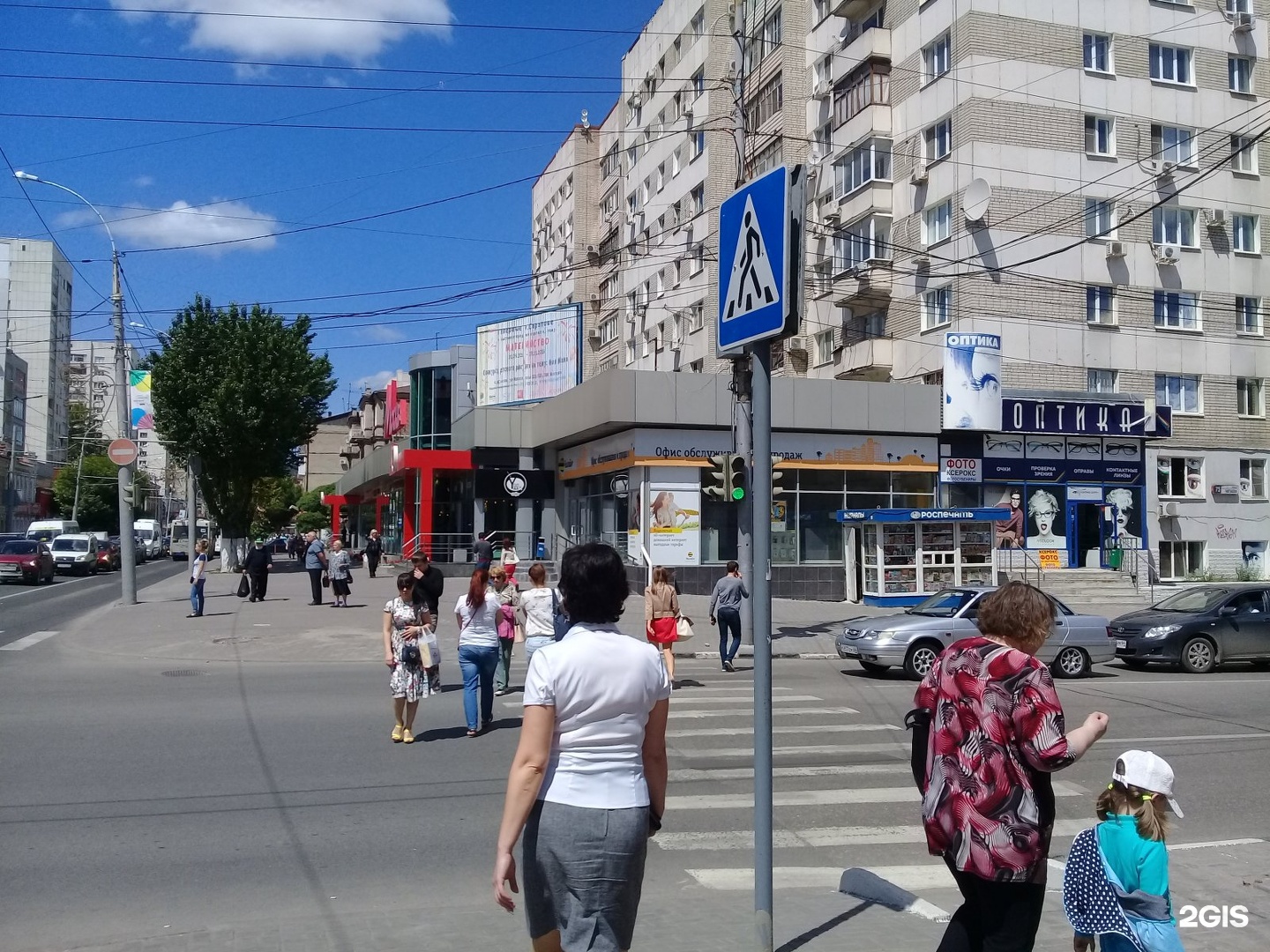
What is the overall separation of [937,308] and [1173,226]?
8.26 m

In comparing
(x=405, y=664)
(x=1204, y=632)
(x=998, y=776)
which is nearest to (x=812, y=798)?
(x=405, y=664)

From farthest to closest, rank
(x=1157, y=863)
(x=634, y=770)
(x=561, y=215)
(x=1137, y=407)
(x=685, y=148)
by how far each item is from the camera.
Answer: (x=561, y=215)
(x=685, y=148)
(x=1137, y=407)
(x=1157, y=863)
(x=634, y=770)

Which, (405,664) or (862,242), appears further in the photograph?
(862,242)

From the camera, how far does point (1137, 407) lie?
33906 millimetres

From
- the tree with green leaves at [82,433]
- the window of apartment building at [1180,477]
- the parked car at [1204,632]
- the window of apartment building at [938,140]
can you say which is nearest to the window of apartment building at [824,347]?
the window of apartment building at [938,140]

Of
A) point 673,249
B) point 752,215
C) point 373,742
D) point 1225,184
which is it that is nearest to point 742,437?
point 373,742

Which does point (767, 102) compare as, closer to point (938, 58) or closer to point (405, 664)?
point (938, 58)

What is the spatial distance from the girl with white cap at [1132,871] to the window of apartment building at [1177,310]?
35732 millimetres

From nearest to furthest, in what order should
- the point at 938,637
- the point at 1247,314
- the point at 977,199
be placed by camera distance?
the point at 938,637
the point at 977,199
the point at 1247,314

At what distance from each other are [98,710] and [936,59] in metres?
31.7

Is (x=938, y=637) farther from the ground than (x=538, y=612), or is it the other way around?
(x=538, y=612)

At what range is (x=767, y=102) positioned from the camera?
42875 millimetres

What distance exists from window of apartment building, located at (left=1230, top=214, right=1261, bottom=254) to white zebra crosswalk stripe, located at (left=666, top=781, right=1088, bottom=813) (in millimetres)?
33645

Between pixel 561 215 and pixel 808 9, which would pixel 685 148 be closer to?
pixel 808 9
